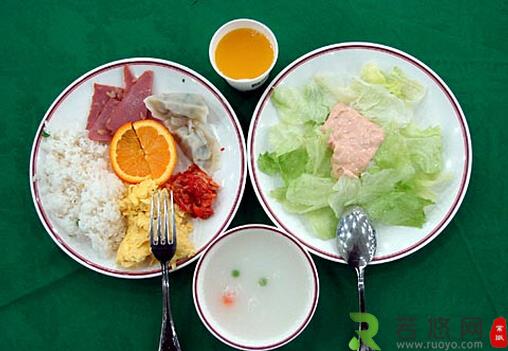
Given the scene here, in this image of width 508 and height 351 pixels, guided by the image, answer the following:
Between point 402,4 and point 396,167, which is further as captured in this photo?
point 402,4

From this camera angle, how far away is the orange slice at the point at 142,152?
2547 millimetres

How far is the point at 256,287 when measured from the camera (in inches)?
98.8

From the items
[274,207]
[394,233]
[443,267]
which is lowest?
[443,267]

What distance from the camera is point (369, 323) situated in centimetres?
251

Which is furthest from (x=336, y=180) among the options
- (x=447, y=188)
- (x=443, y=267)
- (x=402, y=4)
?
(x=402, y=4)

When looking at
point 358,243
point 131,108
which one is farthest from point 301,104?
point 131,108

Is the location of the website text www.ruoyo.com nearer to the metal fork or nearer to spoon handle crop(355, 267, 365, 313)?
spoon handle crop(355, 267, 365, 313)

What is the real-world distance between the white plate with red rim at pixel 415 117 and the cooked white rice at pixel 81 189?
643 mm

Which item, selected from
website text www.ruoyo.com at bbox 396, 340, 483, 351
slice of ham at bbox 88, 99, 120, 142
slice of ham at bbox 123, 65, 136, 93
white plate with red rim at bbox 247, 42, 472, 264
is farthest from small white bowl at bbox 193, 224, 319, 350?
slice of ham at bbox 123, 65, 136, 93

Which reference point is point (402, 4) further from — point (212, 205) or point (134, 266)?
point (134, 266)

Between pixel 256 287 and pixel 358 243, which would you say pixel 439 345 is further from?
pixel 256 287

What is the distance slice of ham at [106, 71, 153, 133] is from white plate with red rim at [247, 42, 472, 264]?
52 cm

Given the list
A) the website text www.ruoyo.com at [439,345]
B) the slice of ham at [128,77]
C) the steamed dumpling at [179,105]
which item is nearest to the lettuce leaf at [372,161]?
the steamed dumpling at [179,105]

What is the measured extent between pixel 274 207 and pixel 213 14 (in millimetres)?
998
